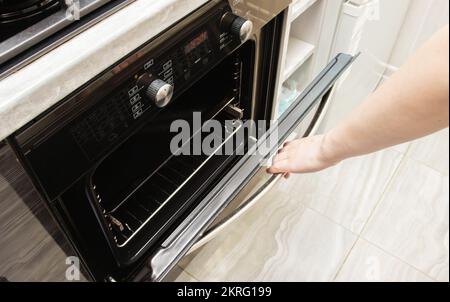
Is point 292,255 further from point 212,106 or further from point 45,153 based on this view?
point 45,153

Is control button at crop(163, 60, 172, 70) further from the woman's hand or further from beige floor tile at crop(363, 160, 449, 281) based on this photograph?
beige floor tile at crop(363, 160, 449, 281)

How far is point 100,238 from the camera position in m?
0.62

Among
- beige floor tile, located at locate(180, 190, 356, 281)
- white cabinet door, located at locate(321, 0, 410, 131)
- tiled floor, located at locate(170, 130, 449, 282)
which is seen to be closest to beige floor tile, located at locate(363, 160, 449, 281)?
tiled floor, located at locate(170, 130, 449, 282)

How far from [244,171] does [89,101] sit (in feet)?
0.93

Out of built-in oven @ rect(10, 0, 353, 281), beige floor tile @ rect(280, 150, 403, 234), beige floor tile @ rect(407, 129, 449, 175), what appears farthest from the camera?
beige floor tile @ rect(407, 129, 449, 175)

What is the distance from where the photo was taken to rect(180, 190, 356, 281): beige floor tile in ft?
3.83

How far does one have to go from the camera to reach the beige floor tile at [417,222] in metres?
1.18

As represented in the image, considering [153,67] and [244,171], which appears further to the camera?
[244,171]

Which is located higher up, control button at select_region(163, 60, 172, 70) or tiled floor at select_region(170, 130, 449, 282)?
control button at select_region(163, 60, 172, 70)

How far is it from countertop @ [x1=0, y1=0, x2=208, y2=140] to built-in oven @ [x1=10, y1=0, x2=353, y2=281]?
22mm

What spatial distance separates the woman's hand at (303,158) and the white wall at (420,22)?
2.95 feet

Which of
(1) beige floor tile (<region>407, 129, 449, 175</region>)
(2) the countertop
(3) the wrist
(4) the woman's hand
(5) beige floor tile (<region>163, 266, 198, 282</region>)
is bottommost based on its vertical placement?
(5) beige floor tile (<region>163, 266, 198, 282</region>)

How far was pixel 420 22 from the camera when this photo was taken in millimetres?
1378

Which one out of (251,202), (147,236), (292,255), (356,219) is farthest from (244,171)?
(356,219)
